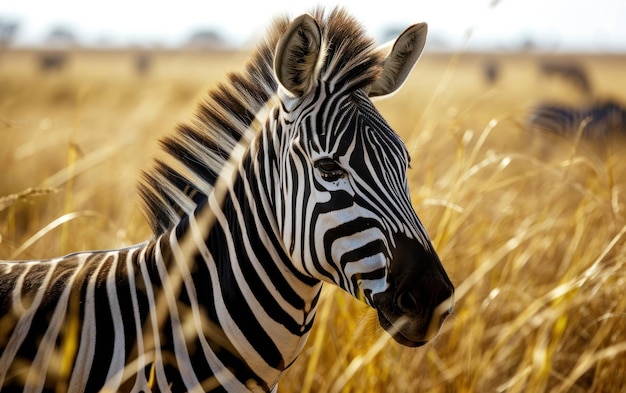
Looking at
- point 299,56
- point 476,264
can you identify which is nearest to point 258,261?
point 299,56

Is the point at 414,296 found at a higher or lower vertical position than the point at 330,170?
lower

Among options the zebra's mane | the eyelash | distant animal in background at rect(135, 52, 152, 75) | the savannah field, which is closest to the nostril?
the savannah field

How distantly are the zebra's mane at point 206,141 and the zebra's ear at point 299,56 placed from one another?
0.25m

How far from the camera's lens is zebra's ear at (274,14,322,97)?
6.42 feet

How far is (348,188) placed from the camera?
1.94 m

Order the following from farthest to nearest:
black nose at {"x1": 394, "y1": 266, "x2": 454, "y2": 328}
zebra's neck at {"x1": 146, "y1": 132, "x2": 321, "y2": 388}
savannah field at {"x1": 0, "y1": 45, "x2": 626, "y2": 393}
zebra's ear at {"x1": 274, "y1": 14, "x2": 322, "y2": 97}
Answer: savannah field at {"x1": 0, "y1": 45, "x2": 626, "y2": 393} → zebra's neck at {"x1": 146, "y1": 132, "x2": 321, "y2": 388} → zebra's ear at {"x1": 274, "y1": 14, "x2": 322, "y2": 97} → black nose at {"x1": 394, "y1": 266, "x2": 454, "y2": 328}

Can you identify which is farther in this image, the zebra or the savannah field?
the savannah field

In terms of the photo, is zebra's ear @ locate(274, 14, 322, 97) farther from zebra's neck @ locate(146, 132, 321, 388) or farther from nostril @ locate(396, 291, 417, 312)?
nostril @ locate(396, 291, 417, 312)

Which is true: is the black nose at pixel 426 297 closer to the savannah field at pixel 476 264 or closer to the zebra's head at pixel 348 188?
the zebra's head at pixel 348 188

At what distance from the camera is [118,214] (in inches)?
263

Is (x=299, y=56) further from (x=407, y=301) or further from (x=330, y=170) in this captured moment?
(x=407, y=301)

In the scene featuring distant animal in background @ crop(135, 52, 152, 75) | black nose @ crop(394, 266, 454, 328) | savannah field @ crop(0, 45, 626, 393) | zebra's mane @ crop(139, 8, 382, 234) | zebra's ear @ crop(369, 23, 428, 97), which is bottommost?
savannah field @ crop(0, 45, 626, 393)

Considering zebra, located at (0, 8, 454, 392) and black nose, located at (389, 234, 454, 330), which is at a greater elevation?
zebra, located at (0, 8, 454, 392)

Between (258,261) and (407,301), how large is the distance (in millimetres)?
579
